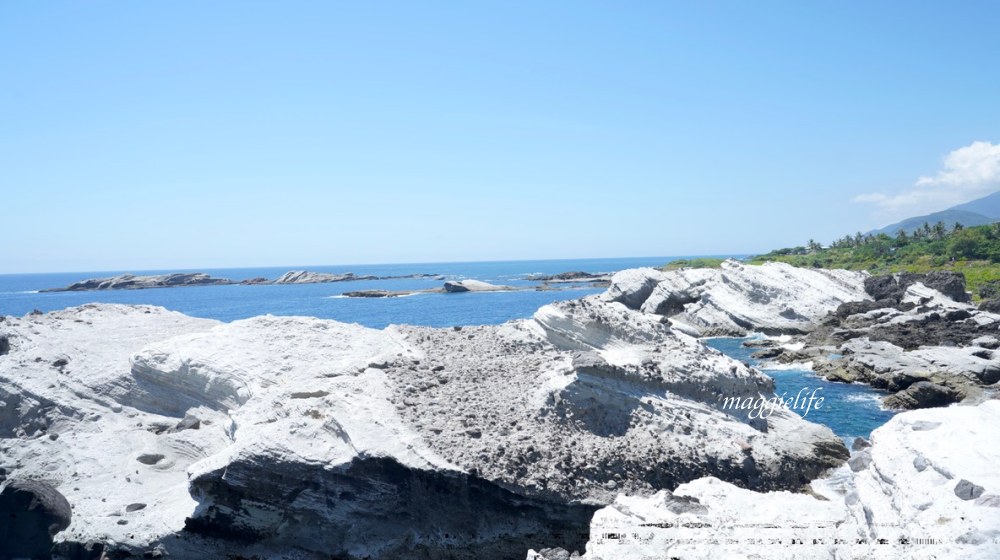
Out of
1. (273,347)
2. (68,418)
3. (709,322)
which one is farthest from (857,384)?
(68,418)

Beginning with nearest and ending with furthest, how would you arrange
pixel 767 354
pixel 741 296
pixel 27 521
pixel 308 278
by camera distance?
pixel 27 521, pixel 767 354, pixel 741 296, pixel 308 278

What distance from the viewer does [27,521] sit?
13141 millimetres

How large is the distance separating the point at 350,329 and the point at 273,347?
2936 millimetres

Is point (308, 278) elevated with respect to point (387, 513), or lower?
elevated

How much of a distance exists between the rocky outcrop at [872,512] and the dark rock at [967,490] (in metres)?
0.01

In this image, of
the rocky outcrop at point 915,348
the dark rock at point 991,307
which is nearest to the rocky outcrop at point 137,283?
the rocky outcrop at point 915,348

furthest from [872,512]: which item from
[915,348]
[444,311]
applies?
[444,311]

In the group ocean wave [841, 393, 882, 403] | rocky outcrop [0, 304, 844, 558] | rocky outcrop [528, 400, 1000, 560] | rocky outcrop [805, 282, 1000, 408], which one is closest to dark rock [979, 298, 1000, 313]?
rocky outcrop [805, 282, 1000, 408]

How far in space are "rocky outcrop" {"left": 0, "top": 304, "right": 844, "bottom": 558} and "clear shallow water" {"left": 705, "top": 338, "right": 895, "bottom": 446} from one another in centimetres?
570

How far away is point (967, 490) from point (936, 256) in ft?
266

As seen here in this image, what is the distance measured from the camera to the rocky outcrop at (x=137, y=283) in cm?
12731

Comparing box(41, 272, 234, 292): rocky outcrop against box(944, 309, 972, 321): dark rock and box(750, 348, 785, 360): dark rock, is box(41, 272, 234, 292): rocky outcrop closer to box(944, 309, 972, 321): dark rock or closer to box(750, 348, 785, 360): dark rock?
box(750, 348, 785, 360): dark rock

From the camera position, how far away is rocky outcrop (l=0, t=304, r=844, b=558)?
1270 cm

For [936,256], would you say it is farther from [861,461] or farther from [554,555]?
[554,555]
